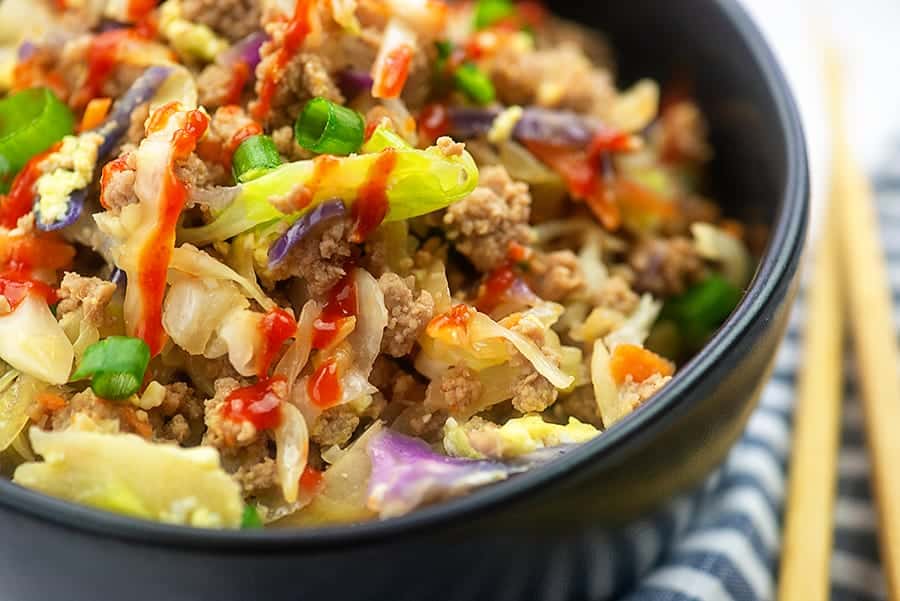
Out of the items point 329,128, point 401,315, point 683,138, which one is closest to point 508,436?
point 401,315

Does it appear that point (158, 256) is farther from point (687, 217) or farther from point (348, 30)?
point (687, 217)

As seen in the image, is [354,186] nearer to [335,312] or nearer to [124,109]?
[335,312]

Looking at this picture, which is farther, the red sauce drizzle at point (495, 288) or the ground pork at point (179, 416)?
the red sauce drizzle at point (495, 288)

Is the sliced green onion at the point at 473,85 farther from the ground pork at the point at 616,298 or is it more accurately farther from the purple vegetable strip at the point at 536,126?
the ground pork at the point at 616,298

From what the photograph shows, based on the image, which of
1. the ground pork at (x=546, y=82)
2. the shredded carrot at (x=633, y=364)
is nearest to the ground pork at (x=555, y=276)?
the shredded carrot at (x=633, y=364)

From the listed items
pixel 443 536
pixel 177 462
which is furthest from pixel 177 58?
pixel 443 536

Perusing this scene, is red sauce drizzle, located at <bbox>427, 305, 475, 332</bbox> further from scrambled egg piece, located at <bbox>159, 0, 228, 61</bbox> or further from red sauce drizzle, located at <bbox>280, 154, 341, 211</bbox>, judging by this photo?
scrambled egg piece, located at <bbox>159, 0, 228, 61</bbox>
